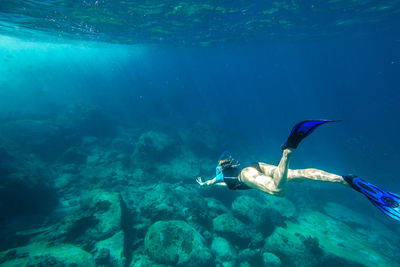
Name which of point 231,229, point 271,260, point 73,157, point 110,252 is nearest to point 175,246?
point 110,252

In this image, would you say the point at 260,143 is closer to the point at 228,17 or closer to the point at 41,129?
the point at 228,17

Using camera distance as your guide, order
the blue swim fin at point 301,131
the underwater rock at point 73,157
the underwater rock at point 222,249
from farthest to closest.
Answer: the underwater rock at point 73,157 → the underwater rock at point 222,249 → the blue swim fin at point 301,131

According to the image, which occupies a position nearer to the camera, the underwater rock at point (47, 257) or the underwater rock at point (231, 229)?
the underwater rock at point (47, 257)

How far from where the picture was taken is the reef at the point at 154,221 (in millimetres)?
6148

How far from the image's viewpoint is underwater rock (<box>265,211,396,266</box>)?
7855 millimetres

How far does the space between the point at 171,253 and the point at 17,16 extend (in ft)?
80.3

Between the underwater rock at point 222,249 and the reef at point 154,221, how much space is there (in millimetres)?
34

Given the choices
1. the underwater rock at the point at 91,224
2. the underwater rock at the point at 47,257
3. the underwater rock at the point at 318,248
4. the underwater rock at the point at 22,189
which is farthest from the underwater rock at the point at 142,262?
the underwater rock at the point at 22,189

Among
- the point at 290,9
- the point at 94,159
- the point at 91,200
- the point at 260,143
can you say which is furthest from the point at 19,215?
the point at 260,143

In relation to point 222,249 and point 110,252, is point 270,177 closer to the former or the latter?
point 222,249

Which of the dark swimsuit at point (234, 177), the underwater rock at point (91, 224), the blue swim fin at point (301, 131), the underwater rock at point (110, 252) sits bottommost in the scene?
the underwater rock at point (110, 252)

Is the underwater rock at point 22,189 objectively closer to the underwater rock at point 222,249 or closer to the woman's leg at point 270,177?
the underwater rock at point 222,249

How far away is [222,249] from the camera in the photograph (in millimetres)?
7652

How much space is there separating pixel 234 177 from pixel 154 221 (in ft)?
15.2
